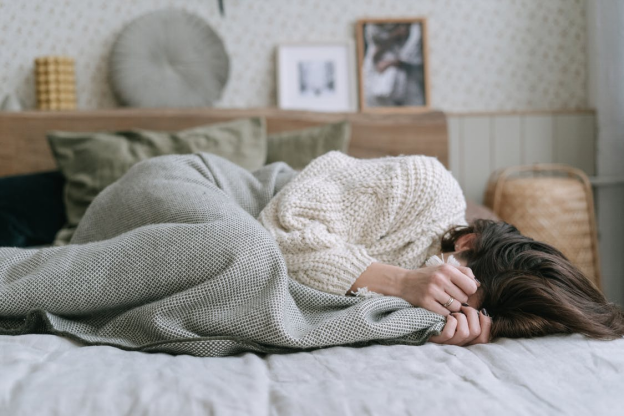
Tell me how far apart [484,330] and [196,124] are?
1612 mm

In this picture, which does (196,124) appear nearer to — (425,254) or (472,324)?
(425,254)

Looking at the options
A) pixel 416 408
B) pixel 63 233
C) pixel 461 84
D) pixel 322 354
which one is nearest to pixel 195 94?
pixel 63 233

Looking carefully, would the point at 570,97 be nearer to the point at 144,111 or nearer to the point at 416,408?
the point at 144,111

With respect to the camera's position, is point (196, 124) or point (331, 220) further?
point (196, 124)

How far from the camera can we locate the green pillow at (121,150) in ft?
6.55

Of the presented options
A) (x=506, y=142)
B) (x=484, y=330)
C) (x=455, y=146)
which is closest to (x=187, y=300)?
(x=484, y=330)

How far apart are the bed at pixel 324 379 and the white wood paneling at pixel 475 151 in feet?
6.26

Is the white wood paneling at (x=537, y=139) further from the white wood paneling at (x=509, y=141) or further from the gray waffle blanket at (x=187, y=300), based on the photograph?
the gray waffle blanket at (x=187, y=300)

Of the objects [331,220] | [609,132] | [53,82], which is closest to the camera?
[331,220]

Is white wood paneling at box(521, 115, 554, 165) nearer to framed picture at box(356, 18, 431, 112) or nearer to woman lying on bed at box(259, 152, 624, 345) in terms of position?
framed picture at box(356, 18, 431, 112)

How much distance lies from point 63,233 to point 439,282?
1241mm

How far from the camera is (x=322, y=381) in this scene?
885 millimetres

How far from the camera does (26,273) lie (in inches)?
44.1

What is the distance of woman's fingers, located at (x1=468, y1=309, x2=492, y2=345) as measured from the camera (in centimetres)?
113
